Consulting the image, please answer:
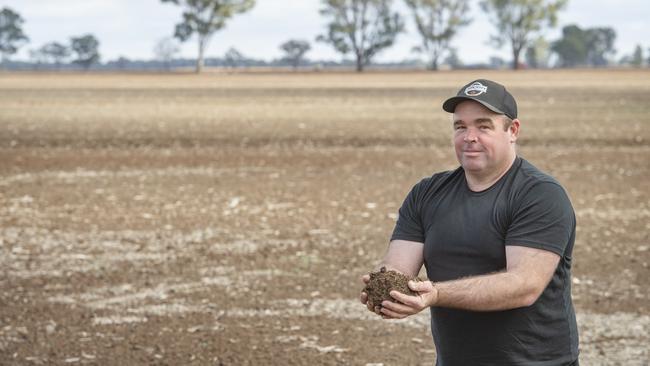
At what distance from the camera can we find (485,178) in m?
3.83

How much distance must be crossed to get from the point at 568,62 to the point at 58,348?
144150mm

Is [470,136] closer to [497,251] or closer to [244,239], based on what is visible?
[497,251]

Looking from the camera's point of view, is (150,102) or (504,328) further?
(150,102)

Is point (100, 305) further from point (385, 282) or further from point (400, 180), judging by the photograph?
point (400, 180)

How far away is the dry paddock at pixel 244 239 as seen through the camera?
6.94 metres

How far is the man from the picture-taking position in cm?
359

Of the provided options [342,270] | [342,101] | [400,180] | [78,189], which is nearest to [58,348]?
[342,270]

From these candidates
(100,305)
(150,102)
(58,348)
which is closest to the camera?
(58,348)

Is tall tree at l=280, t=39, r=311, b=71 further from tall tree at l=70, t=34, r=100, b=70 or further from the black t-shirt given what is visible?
the black t-shirt

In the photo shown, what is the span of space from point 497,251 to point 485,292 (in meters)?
0.23

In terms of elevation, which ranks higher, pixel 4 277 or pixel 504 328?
pixel 504 328

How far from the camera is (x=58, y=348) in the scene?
6.79m

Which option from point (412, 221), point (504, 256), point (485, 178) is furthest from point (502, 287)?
point (412, 221)

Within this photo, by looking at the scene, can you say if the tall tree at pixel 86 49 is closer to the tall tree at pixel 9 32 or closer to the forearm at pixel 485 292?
the tall tree at pixel 9 32
